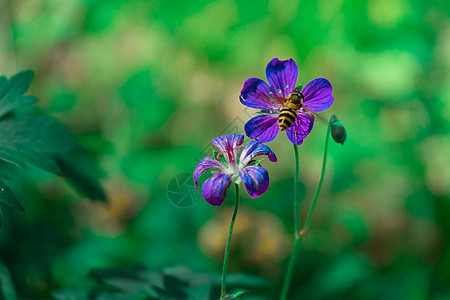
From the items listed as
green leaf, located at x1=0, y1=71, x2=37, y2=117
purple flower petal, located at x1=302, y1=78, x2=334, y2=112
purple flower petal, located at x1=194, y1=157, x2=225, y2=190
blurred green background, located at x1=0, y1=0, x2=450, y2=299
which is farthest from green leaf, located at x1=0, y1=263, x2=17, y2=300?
purple flower petal, located at x1=302, y1=78, x2=334, y2=112

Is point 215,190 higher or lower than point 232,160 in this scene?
lower

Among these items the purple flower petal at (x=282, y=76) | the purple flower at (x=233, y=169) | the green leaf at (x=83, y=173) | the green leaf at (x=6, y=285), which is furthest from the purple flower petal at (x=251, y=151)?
the green leaf at (x=6, y=285)

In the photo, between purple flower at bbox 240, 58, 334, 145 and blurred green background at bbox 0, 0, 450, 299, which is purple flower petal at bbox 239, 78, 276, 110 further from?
blurred green background at bbox 0, 0, 450, 299

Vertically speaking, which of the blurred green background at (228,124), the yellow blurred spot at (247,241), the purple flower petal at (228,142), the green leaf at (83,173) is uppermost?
the blurred green background at (228,124)

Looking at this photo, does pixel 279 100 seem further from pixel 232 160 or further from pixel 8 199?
pixel 8 199

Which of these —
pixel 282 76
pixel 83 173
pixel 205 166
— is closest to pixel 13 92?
pixel 83 173

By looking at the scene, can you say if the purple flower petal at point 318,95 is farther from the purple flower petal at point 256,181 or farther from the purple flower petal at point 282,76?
the purple flower petal at point 256,181
